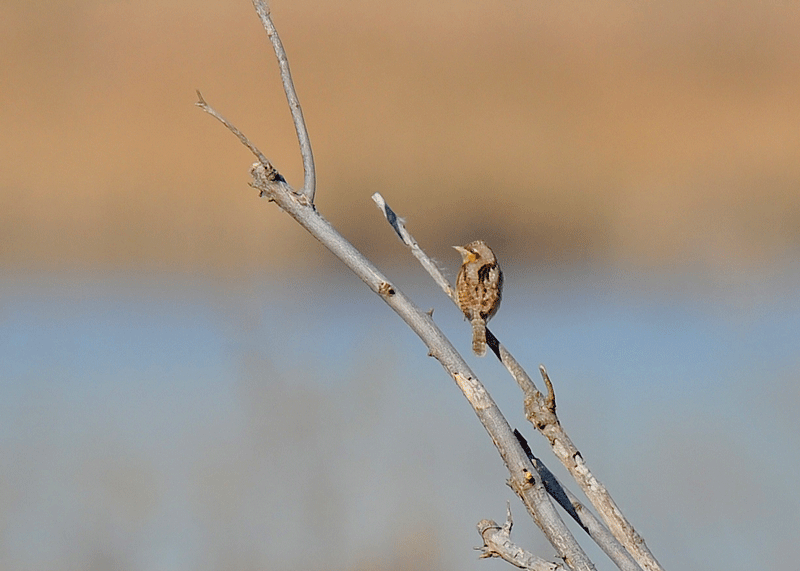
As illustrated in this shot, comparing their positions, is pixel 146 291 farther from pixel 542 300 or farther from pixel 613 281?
pixel 613 281

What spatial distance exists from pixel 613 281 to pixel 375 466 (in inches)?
159

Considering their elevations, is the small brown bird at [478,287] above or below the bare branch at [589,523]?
above

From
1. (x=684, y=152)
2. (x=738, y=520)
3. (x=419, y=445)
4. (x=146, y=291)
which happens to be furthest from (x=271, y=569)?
(x=684, y=152)

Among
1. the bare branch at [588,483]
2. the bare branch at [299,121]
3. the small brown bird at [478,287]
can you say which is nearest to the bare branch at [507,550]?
the bare branch at [588,483]

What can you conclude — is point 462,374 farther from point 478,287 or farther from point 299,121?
point 478,287

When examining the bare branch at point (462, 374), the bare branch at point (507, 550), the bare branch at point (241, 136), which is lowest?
the bare branch at point (507, 550)

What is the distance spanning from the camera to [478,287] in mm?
3541

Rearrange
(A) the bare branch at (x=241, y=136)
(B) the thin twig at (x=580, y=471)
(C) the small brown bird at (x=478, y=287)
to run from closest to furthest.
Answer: (A) the bare branch at (x=241, y=136), (B) the thin twig at (x=580, y=471), (C) the small brown bird at (x=478, y=287)

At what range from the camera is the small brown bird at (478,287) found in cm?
334

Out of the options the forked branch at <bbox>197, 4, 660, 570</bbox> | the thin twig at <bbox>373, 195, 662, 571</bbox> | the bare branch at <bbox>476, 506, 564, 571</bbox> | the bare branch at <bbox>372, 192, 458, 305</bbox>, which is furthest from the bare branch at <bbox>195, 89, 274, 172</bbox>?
the bare branch at <bbox>476, 506, 564, 571</bbox>

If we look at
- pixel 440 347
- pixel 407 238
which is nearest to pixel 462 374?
pixel 440 347

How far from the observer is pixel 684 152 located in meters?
8.42

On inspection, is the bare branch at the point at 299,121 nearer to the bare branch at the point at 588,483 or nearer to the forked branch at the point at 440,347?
the forked branch at the point at 440,347

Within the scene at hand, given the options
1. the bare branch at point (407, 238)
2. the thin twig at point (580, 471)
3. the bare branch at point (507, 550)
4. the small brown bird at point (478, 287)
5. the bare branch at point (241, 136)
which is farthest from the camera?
the small brown bird at point (478, 287)
